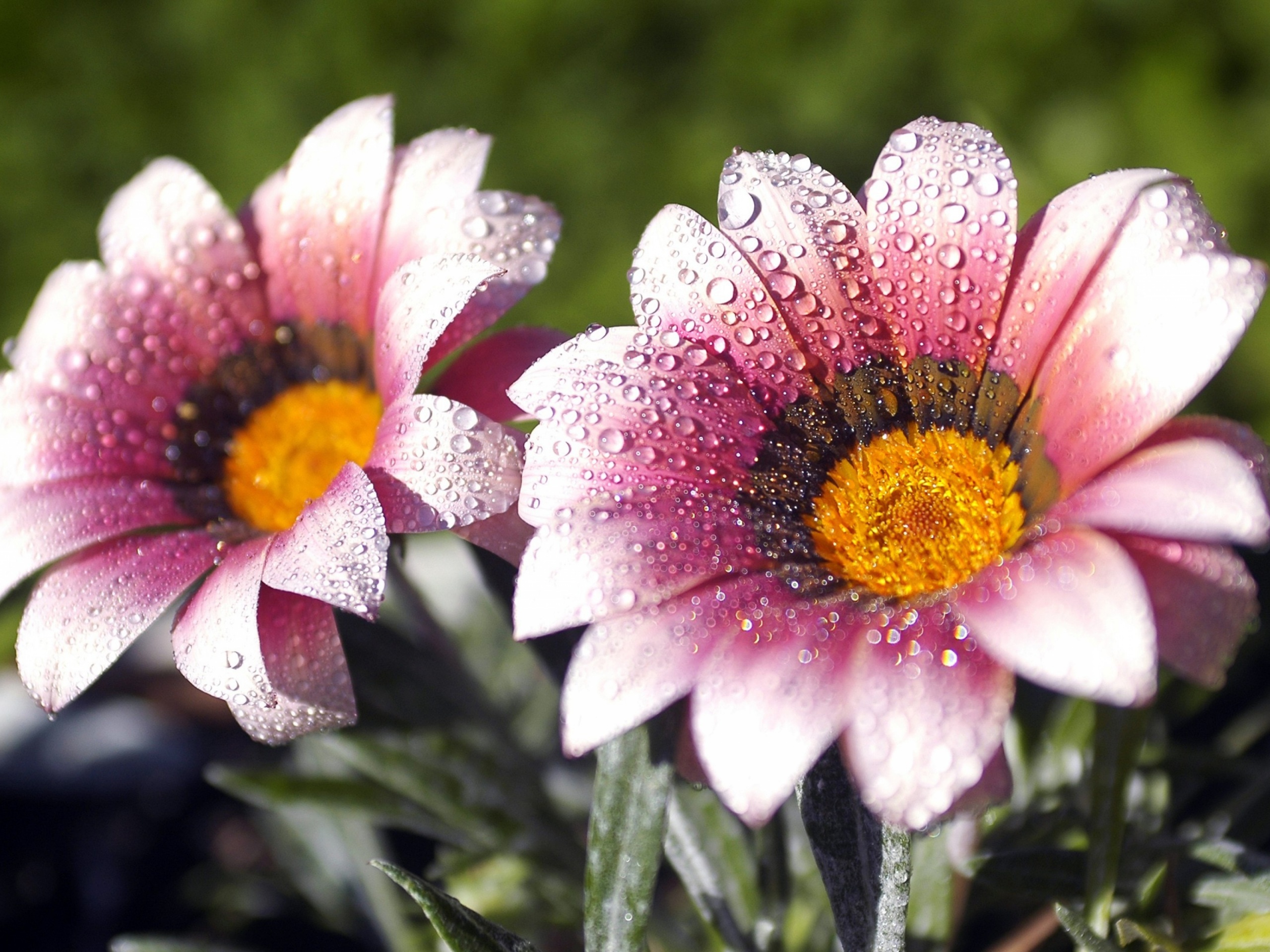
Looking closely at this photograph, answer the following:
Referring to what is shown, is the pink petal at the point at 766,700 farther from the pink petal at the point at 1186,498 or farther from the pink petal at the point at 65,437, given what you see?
the pink petal at the point at 65,437

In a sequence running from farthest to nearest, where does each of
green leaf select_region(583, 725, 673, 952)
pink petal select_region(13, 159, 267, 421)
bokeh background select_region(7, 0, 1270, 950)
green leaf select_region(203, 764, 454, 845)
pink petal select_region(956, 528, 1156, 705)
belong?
bokeh background select_region(7, 0, 1270, 950), green leaf select_region(203, 764, 454, 845), pink petal select_region(13, 159, 267, 421), green leaf select_region(583, 725, 673, 952), pink petal select_region(956, 528, 1156, 705)

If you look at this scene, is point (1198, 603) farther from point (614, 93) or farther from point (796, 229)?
point (614, 93)

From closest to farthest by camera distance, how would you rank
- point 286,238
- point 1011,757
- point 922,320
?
point 922,320
point 286,238
point 1011,757

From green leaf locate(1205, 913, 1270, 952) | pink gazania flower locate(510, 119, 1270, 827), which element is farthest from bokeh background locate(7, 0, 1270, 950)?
pink gazania flower locate(510, 119, 1270, 827)

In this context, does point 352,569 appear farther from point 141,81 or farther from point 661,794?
point 141,81

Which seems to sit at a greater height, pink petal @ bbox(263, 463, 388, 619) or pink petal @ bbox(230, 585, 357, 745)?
pink petal @ bbox(263, 463, 388, 619)

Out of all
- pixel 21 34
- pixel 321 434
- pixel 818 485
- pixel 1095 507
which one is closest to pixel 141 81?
pixel 21 34

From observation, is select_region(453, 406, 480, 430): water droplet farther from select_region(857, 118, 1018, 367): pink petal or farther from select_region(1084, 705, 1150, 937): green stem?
select_region(1084, 705, 1150, 937): green stem

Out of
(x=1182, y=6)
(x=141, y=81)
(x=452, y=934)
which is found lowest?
(x=452, y=934)
